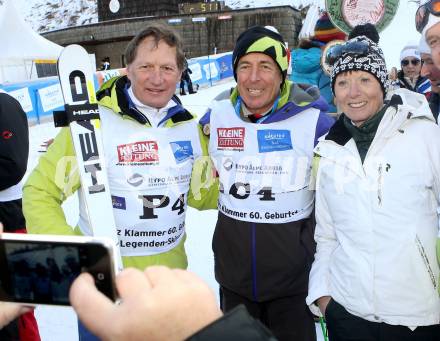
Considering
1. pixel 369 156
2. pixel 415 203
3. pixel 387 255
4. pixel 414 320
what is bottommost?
pixel 414 320

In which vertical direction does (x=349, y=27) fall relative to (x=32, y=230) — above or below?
above

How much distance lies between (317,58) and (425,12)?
2.38 meters

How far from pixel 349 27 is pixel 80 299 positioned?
320 cm

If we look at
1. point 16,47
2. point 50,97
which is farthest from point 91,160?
point 16,47

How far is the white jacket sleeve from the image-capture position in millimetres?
1816

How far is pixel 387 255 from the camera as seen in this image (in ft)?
5.23

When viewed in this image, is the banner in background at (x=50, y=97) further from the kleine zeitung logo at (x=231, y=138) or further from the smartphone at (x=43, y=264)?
the smartphone at (x=43, y=264)

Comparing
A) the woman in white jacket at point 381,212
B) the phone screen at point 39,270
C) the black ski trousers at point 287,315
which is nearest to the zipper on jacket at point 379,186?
the woman in white jacket at point 381,212

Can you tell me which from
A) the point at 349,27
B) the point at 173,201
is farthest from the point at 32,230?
the point at 349,27

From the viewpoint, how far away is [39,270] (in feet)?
2.54

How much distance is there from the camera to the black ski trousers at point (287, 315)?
221cm

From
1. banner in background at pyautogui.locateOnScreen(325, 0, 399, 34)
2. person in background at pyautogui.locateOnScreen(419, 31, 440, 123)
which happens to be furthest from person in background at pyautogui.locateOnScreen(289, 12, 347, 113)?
person in background at pyautogui.locateOnScreen(419, 31, 440, 123)

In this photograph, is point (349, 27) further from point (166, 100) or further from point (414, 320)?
point (414, 320)

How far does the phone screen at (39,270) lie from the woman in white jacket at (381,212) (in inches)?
48.1
